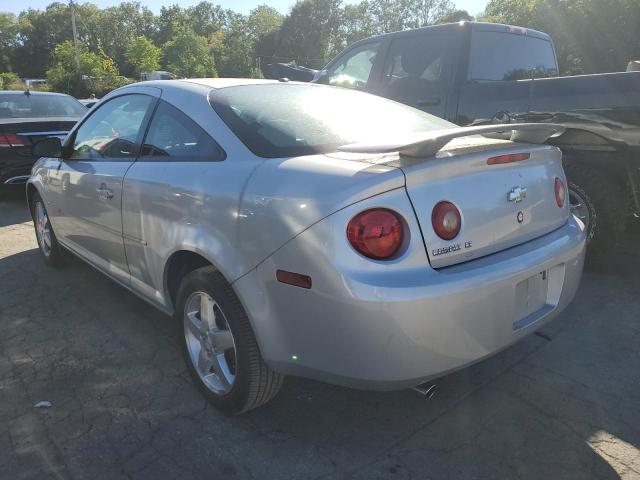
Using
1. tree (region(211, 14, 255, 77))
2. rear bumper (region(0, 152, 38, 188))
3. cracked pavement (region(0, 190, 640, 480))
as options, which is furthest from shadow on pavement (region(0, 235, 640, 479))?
tree (region(211, 14, 255, 77))

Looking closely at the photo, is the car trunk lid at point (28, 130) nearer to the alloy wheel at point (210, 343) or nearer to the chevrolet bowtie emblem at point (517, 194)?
the alloy wheel at point (210, 343)

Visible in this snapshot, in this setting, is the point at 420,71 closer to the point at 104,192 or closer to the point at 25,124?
the point at 104,192

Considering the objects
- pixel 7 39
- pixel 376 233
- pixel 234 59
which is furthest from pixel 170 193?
pixel 7 39

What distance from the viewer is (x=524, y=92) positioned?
4.29m

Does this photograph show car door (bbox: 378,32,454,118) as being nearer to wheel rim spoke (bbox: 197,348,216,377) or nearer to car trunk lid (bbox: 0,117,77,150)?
wheel rim spoke (bbox: 197,348,216,377)

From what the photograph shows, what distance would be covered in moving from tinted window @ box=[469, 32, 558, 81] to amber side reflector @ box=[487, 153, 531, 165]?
2.78 meters

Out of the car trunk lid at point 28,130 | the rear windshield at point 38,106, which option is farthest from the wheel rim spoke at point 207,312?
the rear windshield at point 38,106

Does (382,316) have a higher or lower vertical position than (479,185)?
lower

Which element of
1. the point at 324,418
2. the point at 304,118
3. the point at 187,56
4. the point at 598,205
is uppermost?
the point at 187,56

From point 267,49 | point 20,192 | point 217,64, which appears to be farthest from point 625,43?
point 267,49

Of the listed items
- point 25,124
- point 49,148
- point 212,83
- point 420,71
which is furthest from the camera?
point 25,124

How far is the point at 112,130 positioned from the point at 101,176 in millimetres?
381

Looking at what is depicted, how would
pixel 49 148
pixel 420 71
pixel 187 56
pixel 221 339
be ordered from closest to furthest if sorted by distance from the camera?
1. pixel 221 339
2. pixel 49 148
3. pixel 420 71
4. pixel 187 56

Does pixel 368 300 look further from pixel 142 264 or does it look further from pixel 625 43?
pixel 625 43
